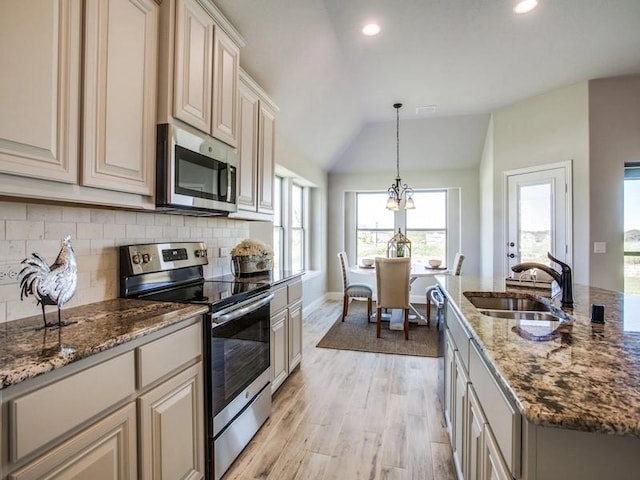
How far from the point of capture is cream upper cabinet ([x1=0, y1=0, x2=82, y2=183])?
105 centimetres

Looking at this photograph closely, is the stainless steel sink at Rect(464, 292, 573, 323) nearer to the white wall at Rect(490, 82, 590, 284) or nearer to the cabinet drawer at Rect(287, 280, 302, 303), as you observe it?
the cabinet drawer at Rect(287, 280, 302, 303)

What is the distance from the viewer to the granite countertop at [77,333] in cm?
88

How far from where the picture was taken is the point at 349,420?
2.26 meters

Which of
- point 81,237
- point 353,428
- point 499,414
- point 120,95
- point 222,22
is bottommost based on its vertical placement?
point 353,428

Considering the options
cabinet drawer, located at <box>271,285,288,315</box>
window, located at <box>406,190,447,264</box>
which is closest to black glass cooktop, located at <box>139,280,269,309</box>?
cabinet drawer, located at <box>271,285,288,315</box>

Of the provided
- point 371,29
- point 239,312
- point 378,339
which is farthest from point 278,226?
point 239,312

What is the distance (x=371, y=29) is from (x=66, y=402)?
11.0ft

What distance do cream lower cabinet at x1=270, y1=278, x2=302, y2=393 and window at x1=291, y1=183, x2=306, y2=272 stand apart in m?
2.38

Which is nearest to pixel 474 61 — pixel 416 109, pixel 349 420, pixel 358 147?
pixel 416 109

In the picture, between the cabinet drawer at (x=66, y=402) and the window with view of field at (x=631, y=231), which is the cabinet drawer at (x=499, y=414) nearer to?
the cabinet drawer at (x=66, y=402)

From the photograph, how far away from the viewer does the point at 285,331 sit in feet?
8.71

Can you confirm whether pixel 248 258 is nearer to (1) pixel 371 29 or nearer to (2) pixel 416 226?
(1) pixel 371 29

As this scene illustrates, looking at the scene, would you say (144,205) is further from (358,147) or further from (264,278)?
(358,147)

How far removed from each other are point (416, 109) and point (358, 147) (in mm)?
1298
